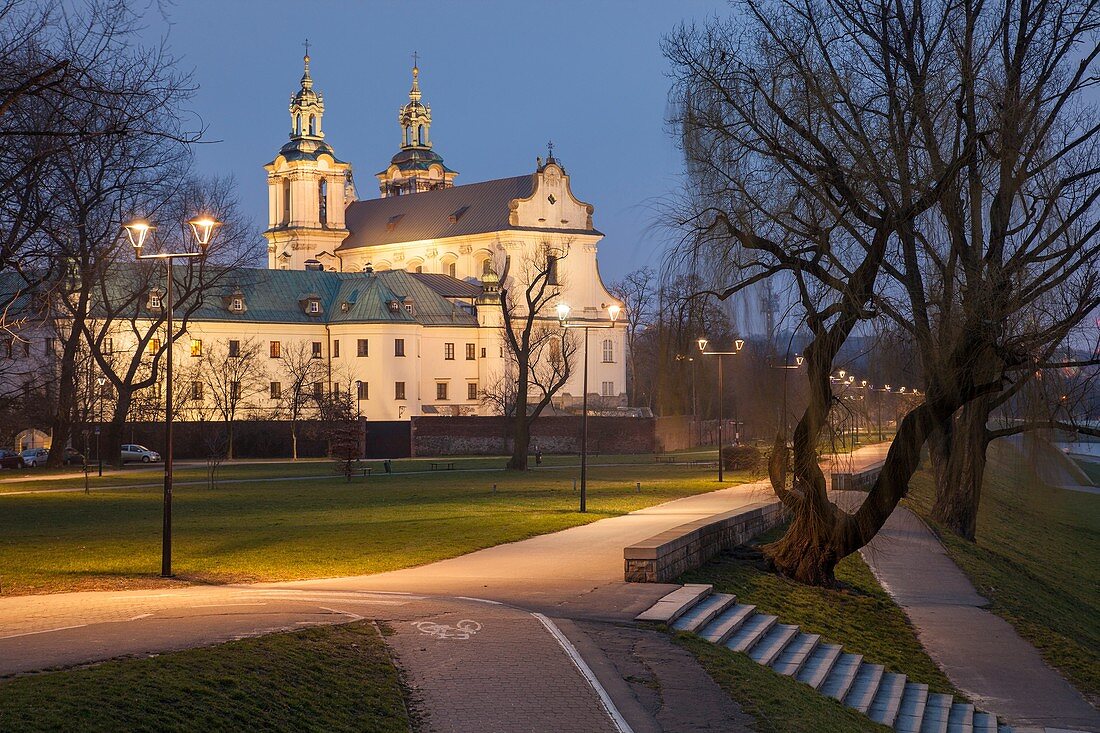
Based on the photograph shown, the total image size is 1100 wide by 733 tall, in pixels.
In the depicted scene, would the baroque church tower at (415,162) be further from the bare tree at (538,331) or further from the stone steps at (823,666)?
the stone steps at (823,666)

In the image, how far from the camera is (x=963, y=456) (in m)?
22.5

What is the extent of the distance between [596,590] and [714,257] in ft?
16.7

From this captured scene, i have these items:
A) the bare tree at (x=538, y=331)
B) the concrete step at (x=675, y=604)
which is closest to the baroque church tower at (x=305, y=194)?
the bare tree at (x=538, y=331)

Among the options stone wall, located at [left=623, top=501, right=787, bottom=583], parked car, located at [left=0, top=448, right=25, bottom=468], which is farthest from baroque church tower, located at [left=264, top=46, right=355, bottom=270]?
stone wall, located at [left=623, top=501, right=787, bottom=583]

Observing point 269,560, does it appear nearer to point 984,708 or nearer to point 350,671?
point 350,671

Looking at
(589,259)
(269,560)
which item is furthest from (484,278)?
(269,560)

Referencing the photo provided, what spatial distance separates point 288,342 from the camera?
295ft

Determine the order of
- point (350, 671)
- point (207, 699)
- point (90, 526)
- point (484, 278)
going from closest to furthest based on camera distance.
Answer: point (207, 699) → point (350, 671) → point (90, 526) → point (484, 278)

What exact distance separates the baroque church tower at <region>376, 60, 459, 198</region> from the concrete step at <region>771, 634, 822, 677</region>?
116793 mm

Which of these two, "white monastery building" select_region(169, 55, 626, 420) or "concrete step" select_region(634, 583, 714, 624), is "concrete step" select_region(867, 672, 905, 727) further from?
"white monastery building" select_region(169, 55, 626, 420)

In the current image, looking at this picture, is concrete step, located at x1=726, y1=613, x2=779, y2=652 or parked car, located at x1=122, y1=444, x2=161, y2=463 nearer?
concrete step, located at x1=726, y1=613, x2=779, y2=652

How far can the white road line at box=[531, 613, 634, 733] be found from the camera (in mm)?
11519

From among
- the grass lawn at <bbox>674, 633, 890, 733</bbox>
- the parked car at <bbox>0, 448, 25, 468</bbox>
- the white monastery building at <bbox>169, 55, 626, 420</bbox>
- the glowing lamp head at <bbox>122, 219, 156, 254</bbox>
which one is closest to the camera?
the grass lawn at <bbox>674, 633, 890, 733</bbox>

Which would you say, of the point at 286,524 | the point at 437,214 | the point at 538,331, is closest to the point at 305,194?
the point at 437,214
